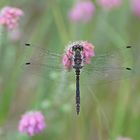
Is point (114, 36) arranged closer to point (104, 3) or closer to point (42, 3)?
point (104, 3)

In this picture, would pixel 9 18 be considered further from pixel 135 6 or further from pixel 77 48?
pixel 135 6

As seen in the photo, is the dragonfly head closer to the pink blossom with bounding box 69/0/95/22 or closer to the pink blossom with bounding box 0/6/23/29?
the pink blossom with bounding box 0/6/23/29

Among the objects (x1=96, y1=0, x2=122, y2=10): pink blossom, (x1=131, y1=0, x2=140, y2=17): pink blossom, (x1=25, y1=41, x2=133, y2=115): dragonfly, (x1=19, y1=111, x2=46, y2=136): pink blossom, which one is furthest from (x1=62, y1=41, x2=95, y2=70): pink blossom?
(x1=131, y1=0, x2=140, y2=17): pink blossom

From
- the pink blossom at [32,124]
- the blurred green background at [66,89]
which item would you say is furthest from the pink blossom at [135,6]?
the pink blossom at [32,124]

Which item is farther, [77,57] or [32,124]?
[32,124]

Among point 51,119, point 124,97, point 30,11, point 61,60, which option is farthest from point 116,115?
point 30,11

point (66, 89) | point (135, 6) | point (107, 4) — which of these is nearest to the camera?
point (66, 89)

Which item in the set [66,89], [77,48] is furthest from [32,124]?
[77,48]
